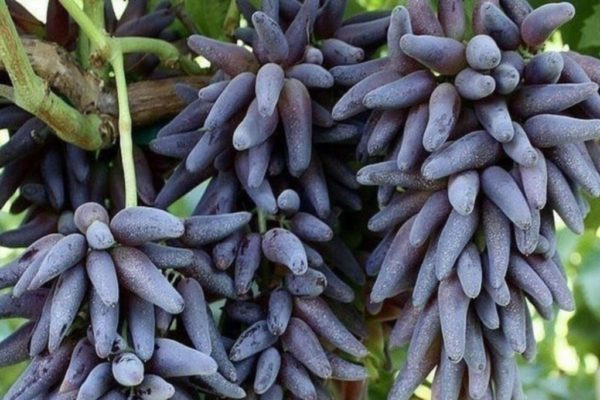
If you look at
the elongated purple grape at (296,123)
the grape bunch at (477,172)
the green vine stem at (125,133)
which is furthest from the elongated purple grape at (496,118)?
the green vine stem at (125,133)

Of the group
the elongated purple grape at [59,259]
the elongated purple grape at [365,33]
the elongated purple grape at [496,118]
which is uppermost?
the elongated purple grape at [496,118]

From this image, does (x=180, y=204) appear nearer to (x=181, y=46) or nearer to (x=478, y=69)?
(x=181, y=46)

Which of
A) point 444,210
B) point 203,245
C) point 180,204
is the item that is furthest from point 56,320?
point 180,204

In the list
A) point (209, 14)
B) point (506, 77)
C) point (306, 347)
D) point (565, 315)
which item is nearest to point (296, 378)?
point (306, 347)

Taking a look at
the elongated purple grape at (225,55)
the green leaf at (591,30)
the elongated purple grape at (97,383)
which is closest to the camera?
the elongated purple grape at (97,383)

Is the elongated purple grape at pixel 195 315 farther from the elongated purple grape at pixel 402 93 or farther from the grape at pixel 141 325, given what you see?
the elongated purple grape at pixel 402 93

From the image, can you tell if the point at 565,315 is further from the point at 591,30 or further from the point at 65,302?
the point at 65,302
